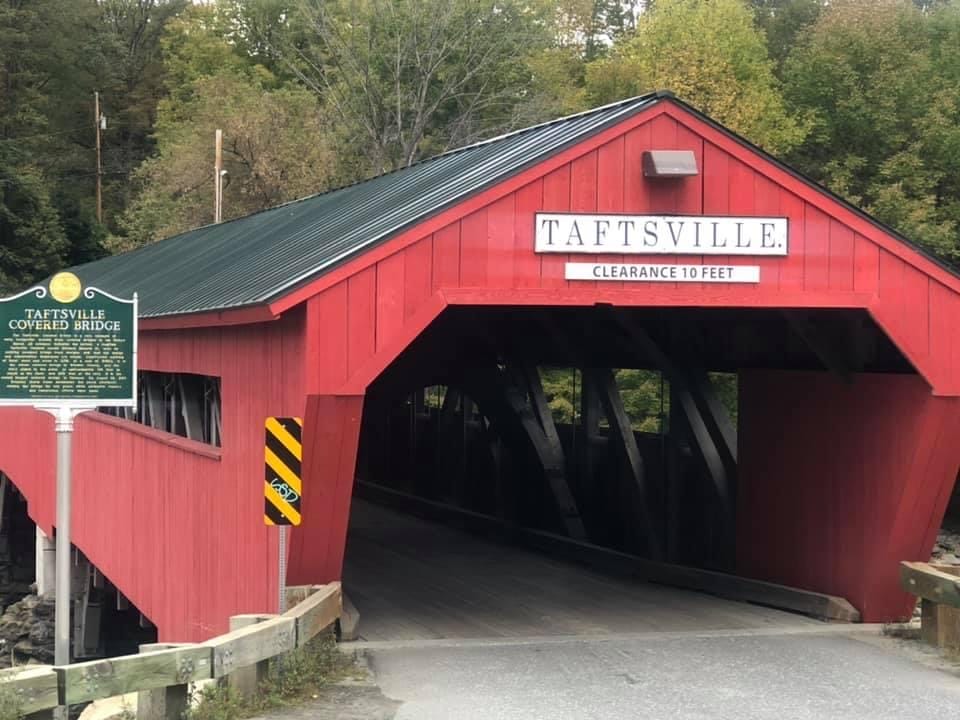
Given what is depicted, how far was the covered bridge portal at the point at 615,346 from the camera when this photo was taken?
9.84 meters

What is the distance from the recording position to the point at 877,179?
37438 millimetres

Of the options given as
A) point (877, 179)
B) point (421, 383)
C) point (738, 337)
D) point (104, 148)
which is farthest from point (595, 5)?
point (738, 337)

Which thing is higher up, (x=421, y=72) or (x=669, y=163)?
(x=421, y=72)

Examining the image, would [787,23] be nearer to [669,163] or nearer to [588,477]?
[588,477]

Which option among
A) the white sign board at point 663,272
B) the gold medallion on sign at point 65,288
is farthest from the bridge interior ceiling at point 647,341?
the gold medallion on sign at point 65,288

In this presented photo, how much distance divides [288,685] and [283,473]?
131cm

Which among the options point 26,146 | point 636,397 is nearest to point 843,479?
point 636,397

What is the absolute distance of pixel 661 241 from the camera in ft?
34.3

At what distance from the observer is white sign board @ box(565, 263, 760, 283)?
407 inches

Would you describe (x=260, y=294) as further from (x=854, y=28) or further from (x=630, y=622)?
(x=854, y=28)

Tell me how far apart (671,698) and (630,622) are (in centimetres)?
324

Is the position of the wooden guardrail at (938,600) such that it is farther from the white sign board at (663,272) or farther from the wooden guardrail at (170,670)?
the wooden guardrail at (170,670)

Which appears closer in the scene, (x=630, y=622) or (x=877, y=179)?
(x=630, y=622)

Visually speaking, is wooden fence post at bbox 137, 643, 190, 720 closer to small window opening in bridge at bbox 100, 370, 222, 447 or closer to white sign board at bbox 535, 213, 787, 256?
white sign board at bbox 535, 213, 787, 256
